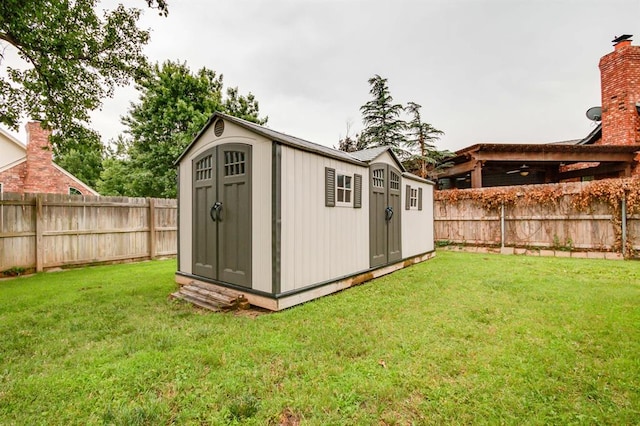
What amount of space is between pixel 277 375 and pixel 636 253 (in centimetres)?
946

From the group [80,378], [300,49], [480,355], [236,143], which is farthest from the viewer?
[300,49]

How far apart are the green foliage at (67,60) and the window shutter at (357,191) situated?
6.29m

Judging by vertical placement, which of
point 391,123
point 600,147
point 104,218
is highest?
point 391,123

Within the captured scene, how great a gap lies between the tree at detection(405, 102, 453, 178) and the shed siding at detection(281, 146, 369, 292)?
995 cm

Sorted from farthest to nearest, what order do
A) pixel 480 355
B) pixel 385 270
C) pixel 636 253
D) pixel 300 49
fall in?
pixel 300 49, pixel 636 253, pixel 385 270, pixel 480 355

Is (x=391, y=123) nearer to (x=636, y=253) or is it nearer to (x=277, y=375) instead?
(x=636, y=253)

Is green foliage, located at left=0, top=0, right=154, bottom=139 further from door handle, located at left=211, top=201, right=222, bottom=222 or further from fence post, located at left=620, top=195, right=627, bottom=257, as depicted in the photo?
fence post, located at left=620, top=195, right=627, bottom=257

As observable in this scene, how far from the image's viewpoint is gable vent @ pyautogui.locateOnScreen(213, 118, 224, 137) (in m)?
4.42

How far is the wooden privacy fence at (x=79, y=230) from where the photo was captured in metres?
5.84

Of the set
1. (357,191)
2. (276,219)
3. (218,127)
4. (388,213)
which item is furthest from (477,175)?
(218,127)

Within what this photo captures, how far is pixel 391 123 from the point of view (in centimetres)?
1522

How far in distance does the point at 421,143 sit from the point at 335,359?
536 inches

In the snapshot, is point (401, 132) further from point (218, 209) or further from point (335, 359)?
point (335, 359)

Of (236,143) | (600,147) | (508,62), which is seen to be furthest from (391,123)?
(236,143)
